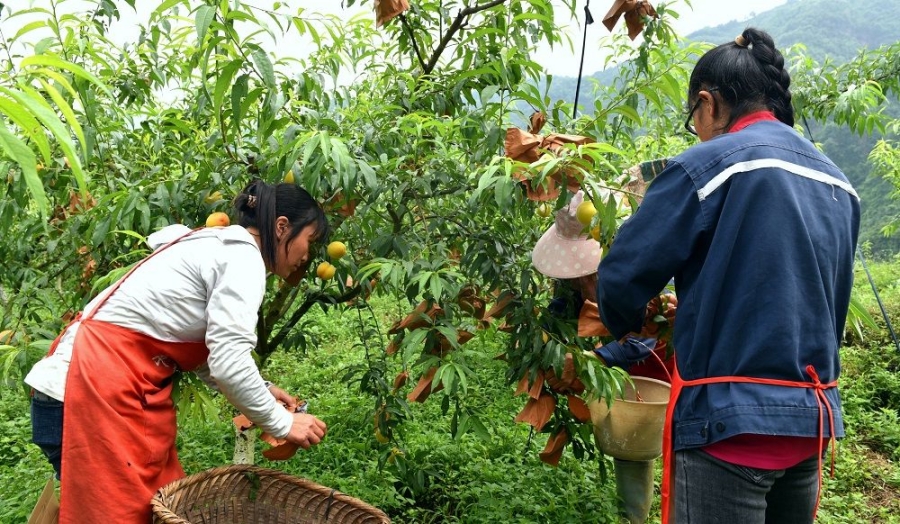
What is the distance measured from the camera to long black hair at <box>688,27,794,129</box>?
135cm

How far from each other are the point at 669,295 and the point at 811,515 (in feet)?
2.03

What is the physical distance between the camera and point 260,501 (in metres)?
1.73

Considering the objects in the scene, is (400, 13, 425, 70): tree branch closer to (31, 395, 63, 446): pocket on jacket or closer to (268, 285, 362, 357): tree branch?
(268, 285, 362, 357): tree branch

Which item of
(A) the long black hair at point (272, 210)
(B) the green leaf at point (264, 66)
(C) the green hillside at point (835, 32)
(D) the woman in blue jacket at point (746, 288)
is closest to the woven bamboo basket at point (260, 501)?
(A) the long black hair at point (272, 210)

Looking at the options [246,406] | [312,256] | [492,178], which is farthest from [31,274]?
[492,178]

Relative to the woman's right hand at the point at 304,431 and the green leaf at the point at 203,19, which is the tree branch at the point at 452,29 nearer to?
the green leaf at the point at 203,19

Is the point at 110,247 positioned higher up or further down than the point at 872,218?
higher up

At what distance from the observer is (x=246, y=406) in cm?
148

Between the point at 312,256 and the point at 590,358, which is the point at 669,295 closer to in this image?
the point at 590,358

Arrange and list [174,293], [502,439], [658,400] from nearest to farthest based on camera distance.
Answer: [174,293] < [658,400] < [502,439]

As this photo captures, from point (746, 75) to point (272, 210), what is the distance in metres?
1.02

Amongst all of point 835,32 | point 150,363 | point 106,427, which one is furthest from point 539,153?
point 835,32

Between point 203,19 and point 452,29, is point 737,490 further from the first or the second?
point 452,29

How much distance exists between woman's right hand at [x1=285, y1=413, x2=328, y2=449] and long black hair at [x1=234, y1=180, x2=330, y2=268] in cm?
36
